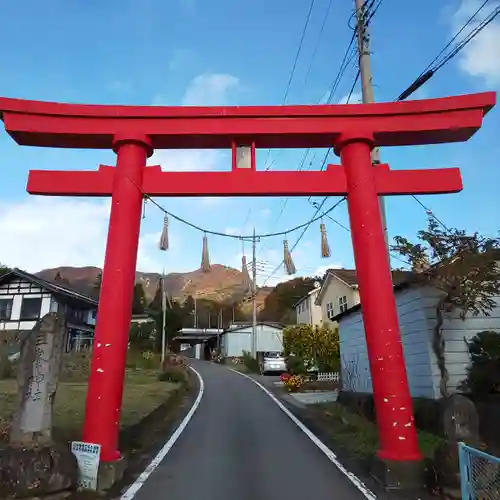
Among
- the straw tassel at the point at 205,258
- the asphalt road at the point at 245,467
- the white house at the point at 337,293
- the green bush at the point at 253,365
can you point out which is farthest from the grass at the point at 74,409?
the green bush at the point at 253,365

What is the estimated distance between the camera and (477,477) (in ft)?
16.3

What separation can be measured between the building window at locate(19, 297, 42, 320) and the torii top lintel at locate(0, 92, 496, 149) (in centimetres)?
2852

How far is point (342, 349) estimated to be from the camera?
18.4 meters

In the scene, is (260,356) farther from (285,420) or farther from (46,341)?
(46,341)

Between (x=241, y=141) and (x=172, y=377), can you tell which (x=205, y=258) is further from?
(x=172, y=377)

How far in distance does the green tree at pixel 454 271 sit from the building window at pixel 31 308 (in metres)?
30.6

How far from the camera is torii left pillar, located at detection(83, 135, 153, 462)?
21.8 ft

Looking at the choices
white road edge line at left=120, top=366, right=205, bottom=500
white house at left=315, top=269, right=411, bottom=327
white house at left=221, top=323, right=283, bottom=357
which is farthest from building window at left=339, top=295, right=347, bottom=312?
white road edge line at left=120, top=366, right=205, bottom=500

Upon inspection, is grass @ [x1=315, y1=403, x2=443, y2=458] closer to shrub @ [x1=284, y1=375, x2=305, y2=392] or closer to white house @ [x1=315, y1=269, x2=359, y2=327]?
shrub @ [x1=284, y1=375, x2=305, y2=392]

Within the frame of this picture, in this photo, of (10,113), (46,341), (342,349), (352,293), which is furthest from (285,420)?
(352,293)

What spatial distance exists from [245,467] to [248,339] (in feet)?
157

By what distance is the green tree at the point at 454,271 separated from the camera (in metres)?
8.98

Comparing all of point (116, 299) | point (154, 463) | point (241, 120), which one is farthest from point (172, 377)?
point (241, 120)

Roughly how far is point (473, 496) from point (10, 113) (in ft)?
28.8
